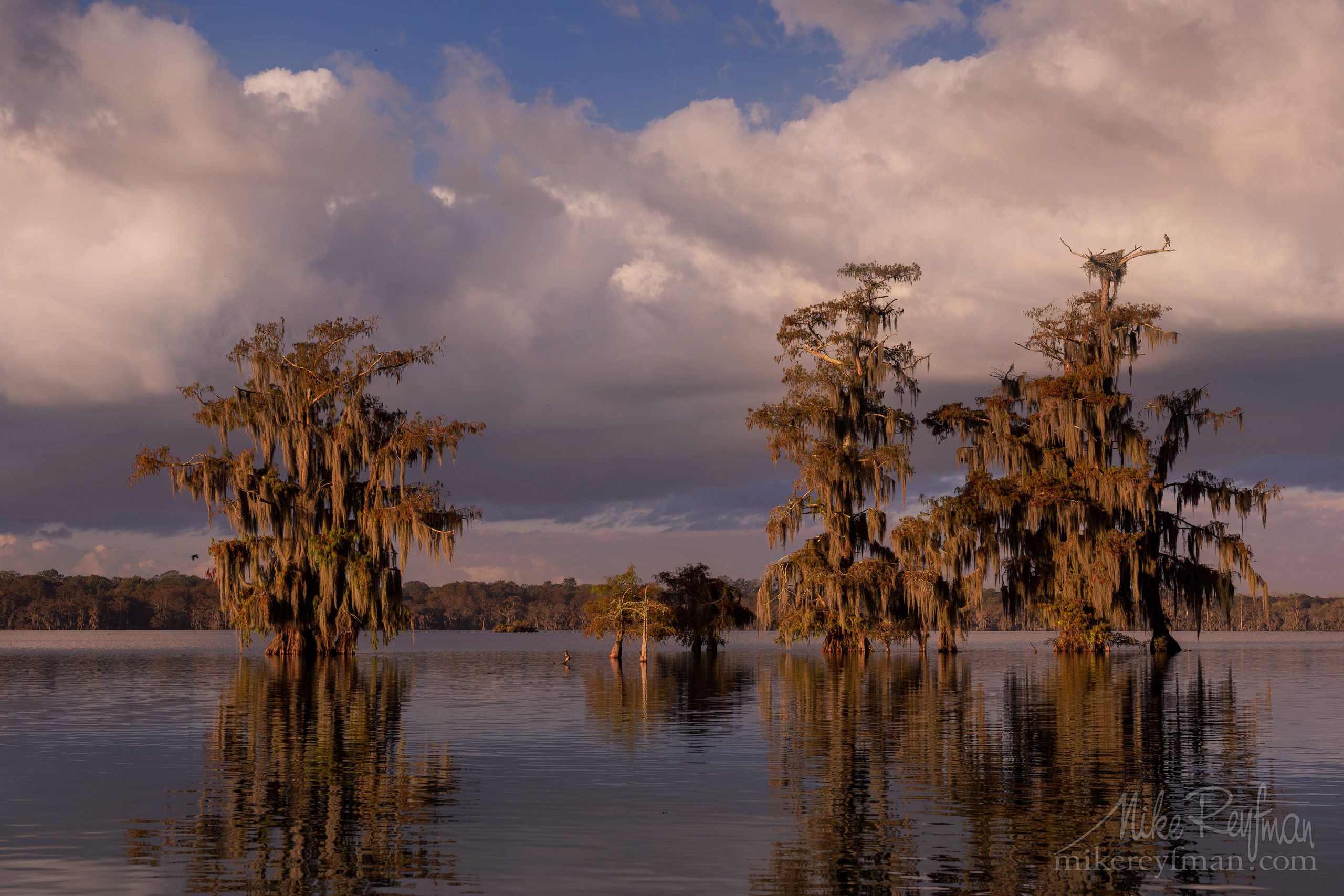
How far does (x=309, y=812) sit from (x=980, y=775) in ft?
29.2

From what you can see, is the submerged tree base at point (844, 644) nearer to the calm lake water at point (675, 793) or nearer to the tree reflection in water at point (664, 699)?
the tree reflection in water at point (664, 699)

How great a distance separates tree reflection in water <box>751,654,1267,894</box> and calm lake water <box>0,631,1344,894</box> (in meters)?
0.07

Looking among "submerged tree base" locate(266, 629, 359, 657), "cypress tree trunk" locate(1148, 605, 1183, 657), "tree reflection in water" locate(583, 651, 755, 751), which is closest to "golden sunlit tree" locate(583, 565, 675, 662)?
"tree reflection in water" locate(583, 651, 755, 751)

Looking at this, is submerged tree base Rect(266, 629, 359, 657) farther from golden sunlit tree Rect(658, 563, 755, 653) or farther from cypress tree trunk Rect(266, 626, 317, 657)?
golden sunlit tree Rect(658, 563, 755, 653)

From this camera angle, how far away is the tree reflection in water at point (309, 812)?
38.1ft

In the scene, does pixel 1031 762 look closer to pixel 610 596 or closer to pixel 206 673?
pixel 206 673

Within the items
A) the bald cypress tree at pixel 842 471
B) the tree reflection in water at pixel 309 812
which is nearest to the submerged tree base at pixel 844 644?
the bald cypress tree at pixel 842 471

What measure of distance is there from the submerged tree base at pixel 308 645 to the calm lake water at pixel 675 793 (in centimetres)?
2250

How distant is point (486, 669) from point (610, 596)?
8015 millimetres

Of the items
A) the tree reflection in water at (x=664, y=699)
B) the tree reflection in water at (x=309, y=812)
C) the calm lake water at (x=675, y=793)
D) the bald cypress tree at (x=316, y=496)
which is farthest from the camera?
the bald cypress tree at (x=316, y=496)

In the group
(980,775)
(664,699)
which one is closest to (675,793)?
(980,775)

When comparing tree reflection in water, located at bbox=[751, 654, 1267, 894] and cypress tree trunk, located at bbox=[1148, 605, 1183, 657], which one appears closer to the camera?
tree reflection in water, located at bbox=[751, 654, 1267, 894]

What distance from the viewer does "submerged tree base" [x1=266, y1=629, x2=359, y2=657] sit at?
58125 mm

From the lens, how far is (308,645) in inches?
2315
